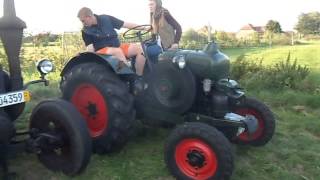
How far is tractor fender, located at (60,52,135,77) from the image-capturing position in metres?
5.30

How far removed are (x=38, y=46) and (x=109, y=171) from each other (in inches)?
415

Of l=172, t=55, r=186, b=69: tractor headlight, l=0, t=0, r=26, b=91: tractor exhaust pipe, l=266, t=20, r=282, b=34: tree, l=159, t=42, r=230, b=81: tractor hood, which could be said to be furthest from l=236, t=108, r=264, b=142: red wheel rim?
l=266, t=20, r=282, b=34: tree

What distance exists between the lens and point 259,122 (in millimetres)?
5887

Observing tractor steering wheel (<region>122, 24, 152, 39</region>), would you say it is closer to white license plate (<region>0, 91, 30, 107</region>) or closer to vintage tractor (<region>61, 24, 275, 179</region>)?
vintage tractor (<region>61, 24, 275, 179</region>)

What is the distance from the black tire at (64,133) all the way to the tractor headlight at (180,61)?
1.16 meters

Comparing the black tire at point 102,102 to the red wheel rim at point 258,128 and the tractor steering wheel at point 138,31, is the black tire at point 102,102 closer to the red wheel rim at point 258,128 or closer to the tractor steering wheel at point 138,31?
the tractor steering wheel at point 138,31

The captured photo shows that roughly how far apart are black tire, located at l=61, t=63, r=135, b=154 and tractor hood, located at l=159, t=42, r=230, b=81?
0.72m

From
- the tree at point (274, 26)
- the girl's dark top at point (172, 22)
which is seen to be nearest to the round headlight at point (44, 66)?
the girl's dark top at point (172, 22)

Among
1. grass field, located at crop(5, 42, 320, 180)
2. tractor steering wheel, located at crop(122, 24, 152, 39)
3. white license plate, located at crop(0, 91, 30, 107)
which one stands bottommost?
grass field, located at crop(5, 42, 320, 180)

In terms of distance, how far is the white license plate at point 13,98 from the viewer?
4.80 meters

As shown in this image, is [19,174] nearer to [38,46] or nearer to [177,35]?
[177,35]

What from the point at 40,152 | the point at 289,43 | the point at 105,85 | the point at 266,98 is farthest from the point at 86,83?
the point at 289,43

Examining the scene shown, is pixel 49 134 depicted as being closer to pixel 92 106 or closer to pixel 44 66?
pixel 92 106

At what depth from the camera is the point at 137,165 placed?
528 cm
